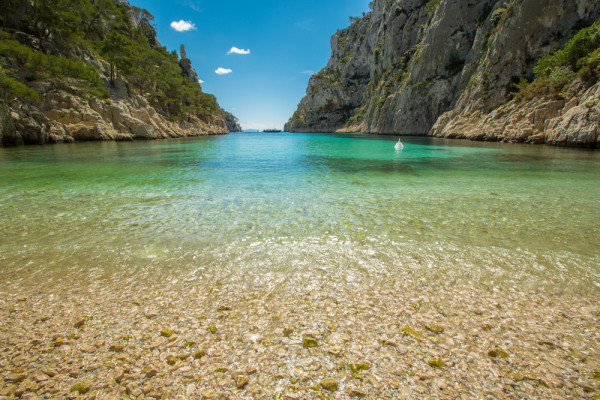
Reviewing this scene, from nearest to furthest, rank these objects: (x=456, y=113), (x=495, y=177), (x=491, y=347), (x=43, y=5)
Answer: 1. (x=491, y=347)
2. (x=495, y=177)
3. (x=43, y=5)
4. (x=456, y=113)

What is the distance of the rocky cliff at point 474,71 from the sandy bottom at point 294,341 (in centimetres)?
2785

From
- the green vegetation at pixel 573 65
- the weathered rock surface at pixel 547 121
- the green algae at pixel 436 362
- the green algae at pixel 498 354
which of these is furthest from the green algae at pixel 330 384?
the green vegetation at pixel 573 65

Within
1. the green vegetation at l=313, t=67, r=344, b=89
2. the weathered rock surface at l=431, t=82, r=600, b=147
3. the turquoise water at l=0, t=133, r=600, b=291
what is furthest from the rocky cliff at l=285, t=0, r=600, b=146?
the green vegetation at l=313, t=67, r=344, b=89

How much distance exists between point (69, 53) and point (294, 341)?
157 feet

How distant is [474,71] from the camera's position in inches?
1817

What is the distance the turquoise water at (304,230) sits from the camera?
3826mm

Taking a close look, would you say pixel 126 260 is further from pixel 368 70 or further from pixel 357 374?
pixel 368 70

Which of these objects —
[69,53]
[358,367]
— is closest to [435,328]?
[358,367]

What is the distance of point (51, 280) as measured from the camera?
352 cm

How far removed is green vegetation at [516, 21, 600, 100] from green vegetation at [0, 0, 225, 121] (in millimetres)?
49069

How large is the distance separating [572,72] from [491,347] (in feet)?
119

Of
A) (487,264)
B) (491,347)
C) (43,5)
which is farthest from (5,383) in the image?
(43,5)

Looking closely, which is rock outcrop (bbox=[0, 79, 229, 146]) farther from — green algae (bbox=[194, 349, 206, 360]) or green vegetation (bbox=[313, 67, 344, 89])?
green vegetation (bbox=[313, 67, 344, 89])

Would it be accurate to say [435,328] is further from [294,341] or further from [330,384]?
[294,341]
